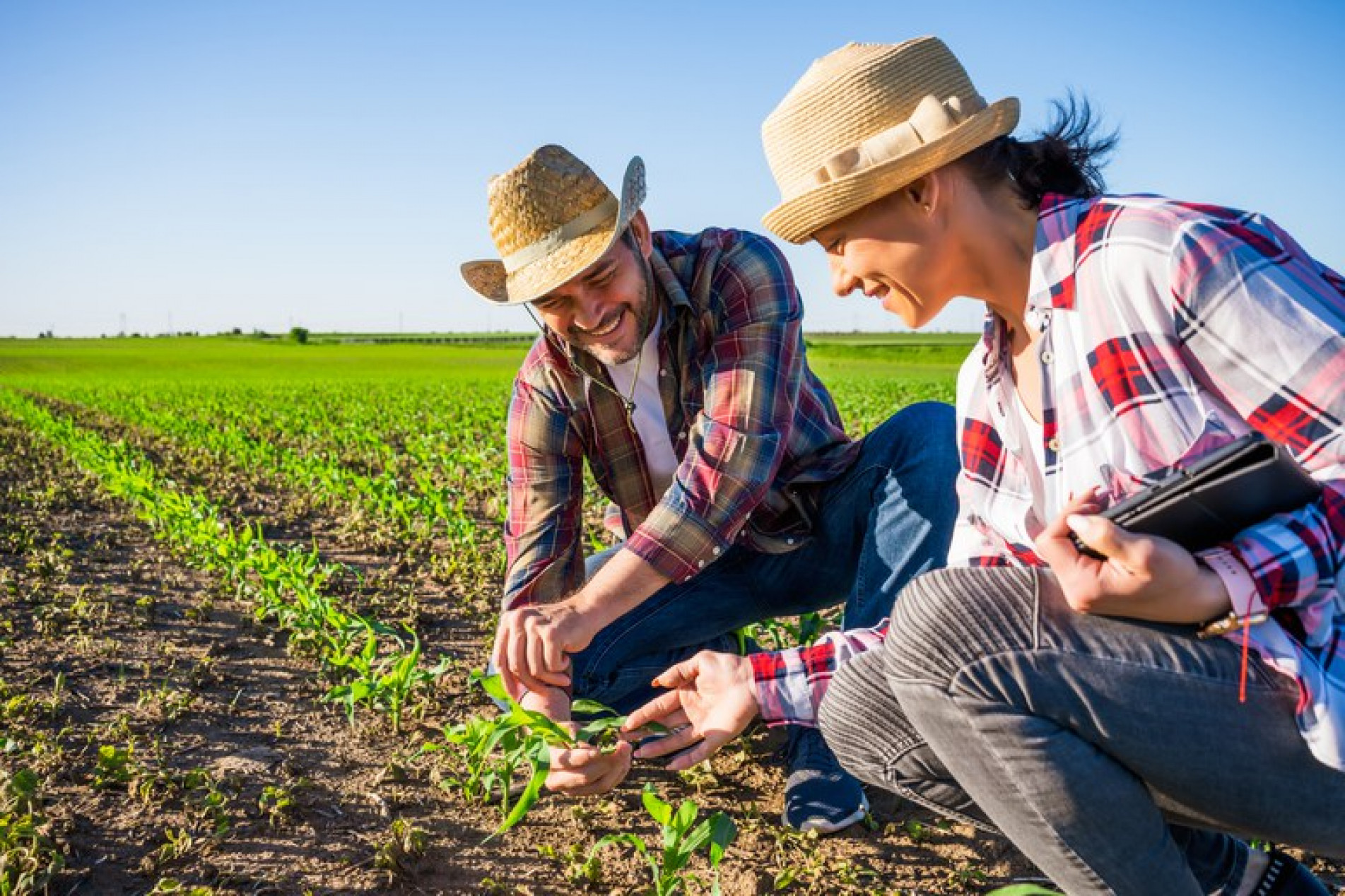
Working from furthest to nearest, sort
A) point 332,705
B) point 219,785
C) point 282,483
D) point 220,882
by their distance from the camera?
point 282,483
point 332,705
point 219,785
point 220,882

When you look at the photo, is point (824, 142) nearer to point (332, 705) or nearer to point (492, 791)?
point (492, 791)

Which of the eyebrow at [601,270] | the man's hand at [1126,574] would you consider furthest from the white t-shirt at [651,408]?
the man's hand at [1126,574]

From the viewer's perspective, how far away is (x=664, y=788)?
8.91 feet

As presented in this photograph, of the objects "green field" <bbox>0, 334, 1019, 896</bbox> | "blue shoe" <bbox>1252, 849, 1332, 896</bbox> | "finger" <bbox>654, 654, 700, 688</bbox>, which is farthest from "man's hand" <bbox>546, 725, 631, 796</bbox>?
"blue shoe" <bbox>1252, 849, 1332, 896</bbox>

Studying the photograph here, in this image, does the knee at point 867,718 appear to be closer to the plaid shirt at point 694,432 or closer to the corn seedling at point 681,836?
the corn seedling at point 681,836

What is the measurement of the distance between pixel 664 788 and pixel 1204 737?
1.52 meters

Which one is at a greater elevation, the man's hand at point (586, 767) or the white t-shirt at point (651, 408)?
the white t-shirt at point (651, 408)

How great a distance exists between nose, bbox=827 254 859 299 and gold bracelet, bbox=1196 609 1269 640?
31.8 inches

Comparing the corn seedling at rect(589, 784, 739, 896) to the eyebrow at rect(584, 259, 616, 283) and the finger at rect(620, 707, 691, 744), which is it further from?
the eyebrow at rect(584, 259, 616, 283)

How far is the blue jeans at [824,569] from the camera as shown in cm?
287

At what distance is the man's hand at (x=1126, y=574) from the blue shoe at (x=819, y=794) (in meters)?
1.13

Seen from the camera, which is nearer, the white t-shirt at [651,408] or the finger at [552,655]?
the finger at [552,655]

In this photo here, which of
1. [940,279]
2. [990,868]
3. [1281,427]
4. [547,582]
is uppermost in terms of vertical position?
[940,279]

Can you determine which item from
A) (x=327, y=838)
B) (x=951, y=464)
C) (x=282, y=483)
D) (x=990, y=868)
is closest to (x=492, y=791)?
(x=327, y=838)
